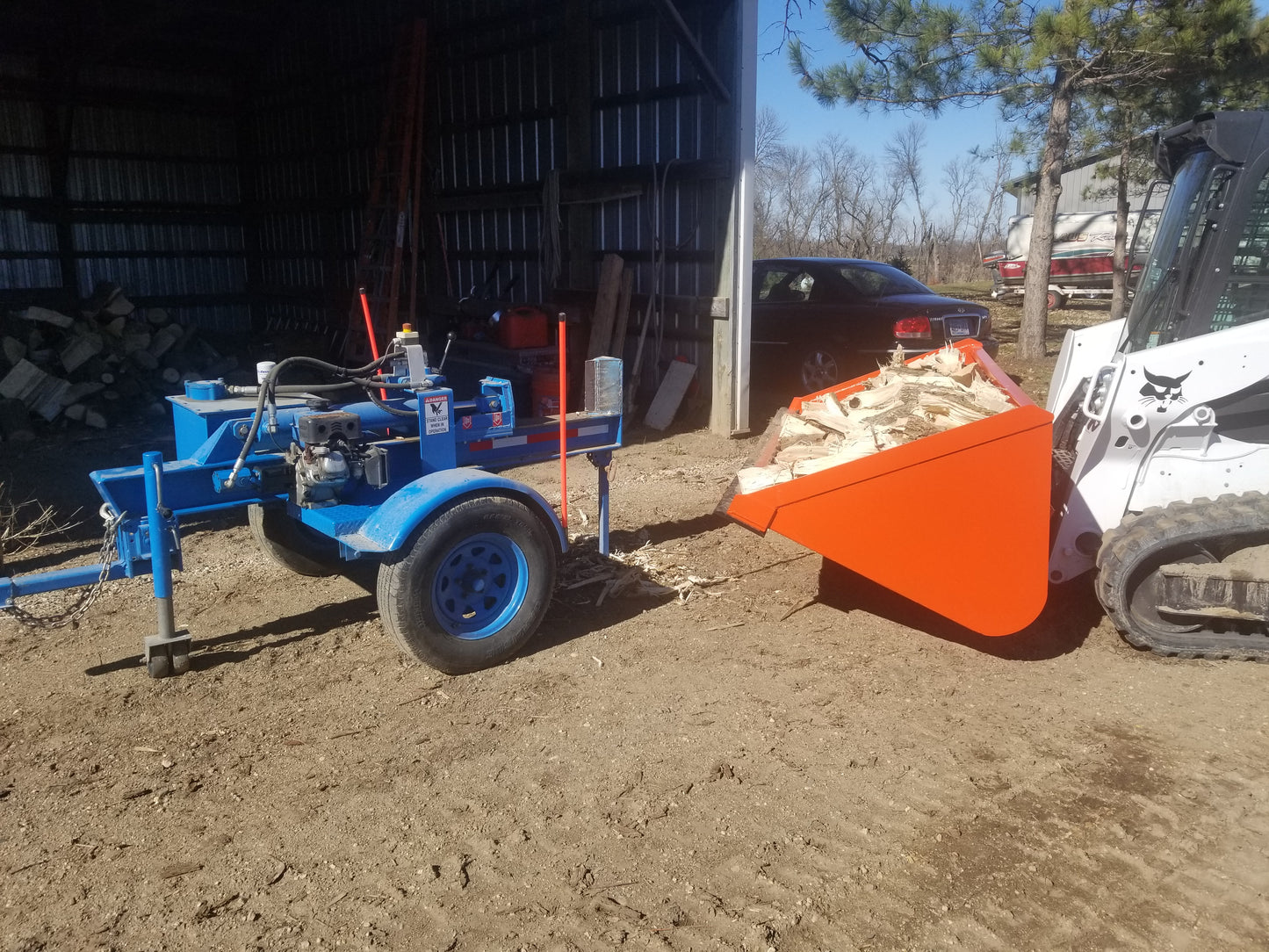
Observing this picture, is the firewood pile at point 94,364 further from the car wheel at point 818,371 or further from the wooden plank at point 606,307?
the car wheel at point 818,371

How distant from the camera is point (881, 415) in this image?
5156 millimetres

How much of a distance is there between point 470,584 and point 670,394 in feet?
19.5

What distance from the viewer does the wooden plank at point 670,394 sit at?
10438mm

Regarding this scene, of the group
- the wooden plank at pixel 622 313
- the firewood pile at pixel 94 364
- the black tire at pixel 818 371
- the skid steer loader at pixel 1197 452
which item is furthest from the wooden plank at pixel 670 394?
the firewood pile at pixel 94 364

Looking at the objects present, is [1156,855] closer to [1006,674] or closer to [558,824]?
[1006,674]

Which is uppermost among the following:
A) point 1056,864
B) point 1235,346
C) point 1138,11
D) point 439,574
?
point 1138,11

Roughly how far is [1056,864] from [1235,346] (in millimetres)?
2648

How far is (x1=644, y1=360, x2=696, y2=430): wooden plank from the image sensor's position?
34.2 feet

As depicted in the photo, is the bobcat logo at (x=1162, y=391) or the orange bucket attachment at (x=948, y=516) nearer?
Result: the orange bucket attachment at (x=948, y=516)

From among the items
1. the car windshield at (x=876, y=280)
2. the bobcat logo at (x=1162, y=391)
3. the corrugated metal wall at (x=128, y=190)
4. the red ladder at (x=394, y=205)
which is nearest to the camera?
the bobcat logo at (x=1162, y=391)

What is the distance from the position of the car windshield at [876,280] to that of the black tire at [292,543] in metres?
7.15

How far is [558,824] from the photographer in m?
3.55

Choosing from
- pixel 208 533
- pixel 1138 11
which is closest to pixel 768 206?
→ pixel 1138 11

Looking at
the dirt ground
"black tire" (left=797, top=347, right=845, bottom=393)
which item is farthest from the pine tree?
the dirt ground
